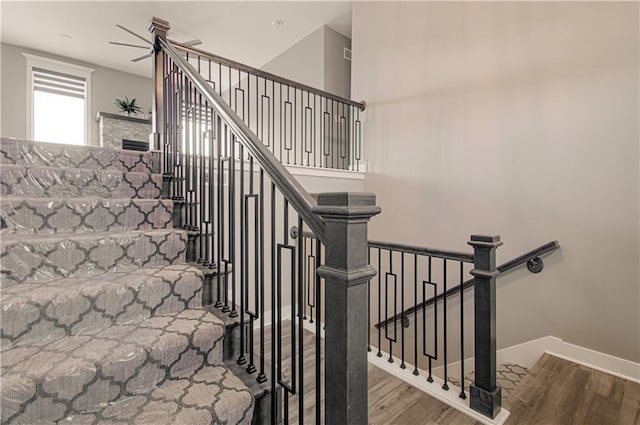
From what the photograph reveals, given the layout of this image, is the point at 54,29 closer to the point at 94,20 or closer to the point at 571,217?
the point at 94,20

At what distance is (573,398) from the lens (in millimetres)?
1906

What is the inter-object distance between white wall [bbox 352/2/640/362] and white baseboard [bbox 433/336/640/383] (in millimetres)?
61

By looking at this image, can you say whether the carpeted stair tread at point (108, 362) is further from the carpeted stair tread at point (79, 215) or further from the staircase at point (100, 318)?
the carpeted stair tread at point (79, 215)

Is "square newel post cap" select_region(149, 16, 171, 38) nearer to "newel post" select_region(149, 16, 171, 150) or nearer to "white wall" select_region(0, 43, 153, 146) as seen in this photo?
"newel post" select_region(149, 16, 171, 150)

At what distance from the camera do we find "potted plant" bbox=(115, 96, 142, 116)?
6.39 m

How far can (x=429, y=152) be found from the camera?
11.4 ft

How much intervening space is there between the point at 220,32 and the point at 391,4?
301 cm

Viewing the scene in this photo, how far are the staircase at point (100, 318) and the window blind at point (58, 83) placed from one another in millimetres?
5753

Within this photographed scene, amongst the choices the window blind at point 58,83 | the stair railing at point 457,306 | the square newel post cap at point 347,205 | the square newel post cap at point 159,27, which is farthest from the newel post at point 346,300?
the window blind at point 58,83

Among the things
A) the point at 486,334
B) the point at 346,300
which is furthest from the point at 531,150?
the point at 346,300

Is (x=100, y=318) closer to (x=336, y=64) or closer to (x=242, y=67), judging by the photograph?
(x=242, y=67)

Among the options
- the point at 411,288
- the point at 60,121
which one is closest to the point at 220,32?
the point at 60,121

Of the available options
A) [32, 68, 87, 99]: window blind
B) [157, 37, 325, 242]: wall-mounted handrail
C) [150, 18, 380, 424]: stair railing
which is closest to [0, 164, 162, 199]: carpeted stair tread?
[150, 18, 380, 424]: stair railing

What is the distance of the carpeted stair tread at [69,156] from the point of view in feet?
6.30
